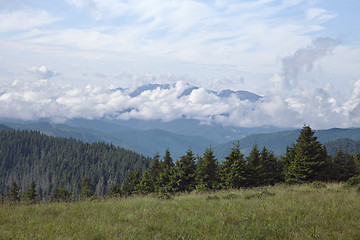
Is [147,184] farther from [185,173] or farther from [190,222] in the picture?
[190,222]

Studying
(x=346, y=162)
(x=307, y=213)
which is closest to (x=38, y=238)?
(x=307, y=213)

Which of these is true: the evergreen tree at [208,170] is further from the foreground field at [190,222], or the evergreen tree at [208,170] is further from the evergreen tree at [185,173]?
the foreground field at [190,222]

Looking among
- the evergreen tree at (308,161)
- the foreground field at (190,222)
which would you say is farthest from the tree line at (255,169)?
the foreground field at (190,222)

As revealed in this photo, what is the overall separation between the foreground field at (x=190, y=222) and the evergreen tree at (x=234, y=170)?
22042 mm

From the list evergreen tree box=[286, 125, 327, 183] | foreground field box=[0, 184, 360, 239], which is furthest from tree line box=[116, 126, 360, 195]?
foreground field box=[0, 184, 360, 239]

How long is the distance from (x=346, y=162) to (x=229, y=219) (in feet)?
147

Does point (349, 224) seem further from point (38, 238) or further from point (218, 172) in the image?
point (218, 172)

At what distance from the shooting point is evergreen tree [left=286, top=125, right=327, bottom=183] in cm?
3164

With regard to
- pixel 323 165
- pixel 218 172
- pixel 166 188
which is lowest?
pixel 166 188

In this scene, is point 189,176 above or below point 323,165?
below

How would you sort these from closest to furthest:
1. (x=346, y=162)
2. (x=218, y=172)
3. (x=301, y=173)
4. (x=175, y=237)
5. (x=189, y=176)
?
1. (x=175, y=237)
2. (x=301, y=173)
3. (x=218, y=172)
4. (x=189, y=176)
5. (x=346, y=162)

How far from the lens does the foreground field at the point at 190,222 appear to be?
701 cm

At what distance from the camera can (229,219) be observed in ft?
28.0

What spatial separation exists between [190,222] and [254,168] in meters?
27.7
